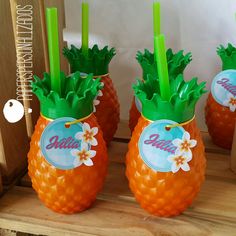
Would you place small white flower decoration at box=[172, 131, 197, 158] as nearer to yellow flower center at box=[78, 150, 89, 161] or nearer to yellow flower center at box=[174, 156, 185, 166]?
yellow flower center at box=[174, 156, 185, 166]

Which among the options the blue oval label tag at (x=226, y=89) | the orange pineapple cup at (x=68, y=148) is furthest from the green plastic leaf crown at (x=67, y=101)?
the blue oval label tag at (x=226, y=89)

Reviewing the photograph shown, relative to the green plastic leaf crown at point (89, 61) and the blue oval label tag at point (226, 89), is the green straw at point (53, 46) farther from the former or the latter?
the blue oval label tag at point (226, 89)

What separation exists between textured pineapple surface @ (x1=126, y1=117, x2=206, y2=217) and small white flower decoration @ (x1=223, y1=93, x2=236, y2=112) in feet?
0.54

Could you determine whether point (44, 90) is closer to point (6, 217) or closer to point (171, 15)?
point (6, 217)

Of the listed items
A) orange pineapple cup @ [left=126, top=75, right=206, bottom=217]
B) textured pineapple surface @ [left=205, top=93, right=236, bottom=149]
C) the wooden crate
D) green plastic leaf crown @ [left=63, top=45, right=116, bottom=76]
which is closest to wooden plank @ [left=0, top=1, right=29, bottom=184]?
the wooden crate

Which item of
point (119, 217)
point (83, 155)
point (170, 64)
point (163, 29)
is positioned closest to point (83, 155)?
point (83, 155)

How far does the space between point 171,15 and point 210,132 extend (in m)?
0.25

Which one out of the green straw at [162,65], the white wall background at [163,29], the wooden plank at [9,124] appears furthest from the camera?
the white wall background at [163,29]

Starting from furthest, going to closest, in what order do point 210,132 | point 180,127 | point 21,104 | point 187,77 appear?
point 187,77, point 210,132, point 21,104, point 180,127

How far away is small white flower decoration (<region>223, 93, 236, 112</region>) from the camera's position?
702 millimetres

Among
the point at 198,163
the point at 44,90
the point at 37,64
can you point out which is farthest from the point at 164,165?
the point at 37,64

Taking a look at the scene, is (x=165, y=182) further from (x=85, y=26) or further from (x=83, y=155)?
(x=85, y=26)

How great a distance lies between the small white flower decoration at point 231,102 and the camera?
70cm

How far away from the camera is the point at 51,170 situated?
0.56 meters
